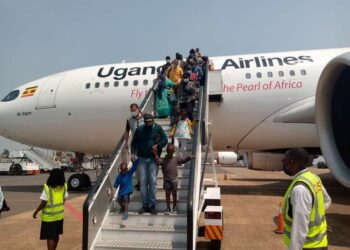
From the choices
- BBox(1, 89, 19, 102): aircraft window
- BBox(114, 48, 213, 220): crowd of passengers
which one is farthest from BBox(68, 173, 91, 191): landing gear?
BBox(114, 48, 213, 220): crowd of passengers

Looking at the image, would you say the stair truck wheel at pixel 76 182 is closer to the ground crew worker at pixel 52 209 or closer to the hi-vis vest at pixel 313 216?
the ground crew worker at pixel 52 209

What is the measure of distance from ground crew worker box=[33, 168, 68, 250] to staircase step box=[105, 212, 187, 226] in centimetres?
67

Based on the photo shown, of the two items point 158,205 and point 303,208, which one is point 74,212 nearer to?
point 158,205

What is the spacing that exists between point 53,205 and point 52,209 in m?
0.05

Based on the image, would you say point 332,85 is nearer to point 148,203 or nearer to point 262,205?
point 148,203

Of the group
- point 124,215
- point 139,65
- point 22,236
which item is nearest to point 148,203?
point 124,215

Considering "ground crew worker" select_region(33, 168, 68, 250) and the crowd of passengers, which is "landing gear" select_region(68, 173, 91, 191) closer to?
the crowd of passengers

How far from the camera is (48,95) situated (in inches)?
556

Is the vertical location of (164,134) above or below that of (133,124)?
below

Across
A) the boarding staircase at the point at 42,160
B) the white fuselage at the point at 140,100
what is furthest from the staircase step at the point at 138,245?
the boarding staircase at the point at 42,160

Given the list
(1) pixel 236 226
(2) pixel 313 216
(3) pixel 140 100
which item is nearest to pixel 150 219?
(2) pixel 313 216

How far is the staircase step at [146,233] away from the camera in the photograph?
5.09 m

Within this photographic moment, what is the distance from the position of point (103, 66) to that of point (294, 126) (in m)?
6.95

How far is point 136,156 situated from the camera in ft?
20.6
